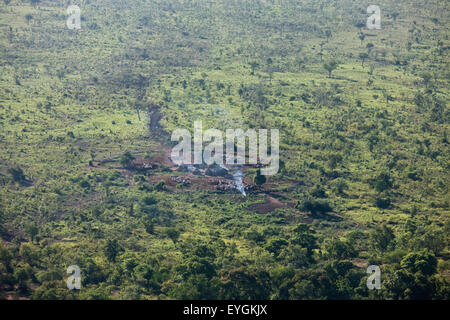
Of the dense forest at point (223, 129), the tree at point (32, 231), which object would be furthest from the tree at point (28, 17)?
the tree at point (32, 231)

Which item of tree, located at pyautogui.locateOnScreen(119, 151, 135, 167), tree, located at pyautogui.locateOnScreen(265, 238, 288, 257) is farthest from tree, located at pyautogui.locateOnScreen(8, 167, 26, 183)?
tree, located at pyautogui.locateOnScreen(265, 238, 288, 257)

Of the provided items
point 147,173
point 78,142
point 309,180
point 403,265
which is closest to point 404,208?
point 309,180

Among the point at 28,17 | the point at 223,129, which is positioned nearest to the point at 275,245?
the point at 223,129

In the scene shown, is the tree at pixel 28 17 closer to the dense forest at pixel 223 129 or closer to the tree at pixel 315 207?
the dense forest at pixel 223 129

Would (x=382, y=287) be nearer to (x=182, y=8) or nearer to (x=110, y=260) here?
(x=110, y=260)

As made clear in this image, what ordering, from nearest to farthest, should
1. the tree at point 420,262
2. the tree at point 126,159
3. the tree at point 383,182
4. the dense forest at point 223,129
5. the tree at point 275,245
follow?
the tree at point 420,262, the dense forest at point 223,129, the tree at point 275,245, the tree at point 383,182, the tree at point 126,159

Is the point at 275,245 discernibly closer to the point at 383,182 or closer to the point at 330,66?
the point at 383,182

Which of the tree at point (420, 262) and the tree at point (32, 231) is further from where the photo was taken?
the tree at point (32, 231)

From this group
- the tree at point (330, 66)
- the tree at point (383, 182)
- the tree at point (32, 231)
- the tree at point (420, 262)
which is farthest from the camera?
the tree at point (330, 66)
